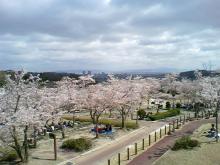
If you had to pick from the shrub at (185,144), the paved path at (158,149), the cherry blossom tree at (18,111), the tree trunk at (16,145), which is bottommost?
the paved path at (158,149)

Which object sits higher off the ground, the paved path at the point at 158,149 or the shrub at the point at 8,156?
the shrub at the point at 8,156

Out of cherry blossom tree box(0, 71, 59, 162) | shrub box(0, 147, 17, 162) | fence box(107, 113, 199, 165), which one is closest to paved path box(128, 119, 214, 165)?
fence box(107, 113, 199, 165)

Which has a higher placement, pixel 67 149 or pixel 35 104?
pixel 35 104

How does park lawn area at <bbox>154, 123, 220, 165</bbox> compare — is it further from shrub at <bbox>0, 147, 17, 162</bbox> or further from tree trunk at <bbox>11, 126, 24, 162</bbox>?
shrub at <bbox>0, 147, 17, 162</bbox>

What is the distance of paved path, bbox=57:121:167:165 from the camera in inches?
933

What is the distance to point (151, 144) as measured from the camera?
2878 centimetres

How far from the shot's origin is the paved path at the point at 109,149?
2370cm

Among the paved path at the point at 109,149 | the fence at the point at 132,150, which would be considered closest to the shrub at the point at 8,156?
the paved path at the point at 109,149

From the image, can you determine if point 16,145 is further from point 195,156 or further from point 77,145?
point 195,156

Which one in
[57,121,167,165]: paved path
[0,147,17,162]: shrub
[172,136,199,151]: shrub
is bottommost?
[57,121,167,165]: paved path

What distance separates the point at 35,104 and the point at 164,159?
9.23 metres

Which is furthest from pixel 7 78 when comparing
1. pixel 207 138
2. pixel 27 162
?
pixel 207 138

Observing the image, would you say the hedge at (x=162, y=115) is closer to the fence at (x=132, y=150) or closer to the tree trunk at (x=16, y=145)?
the fence at (x=132, y=150)

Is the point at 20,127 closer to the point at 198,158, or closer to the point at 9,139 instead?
the point at 9,139
